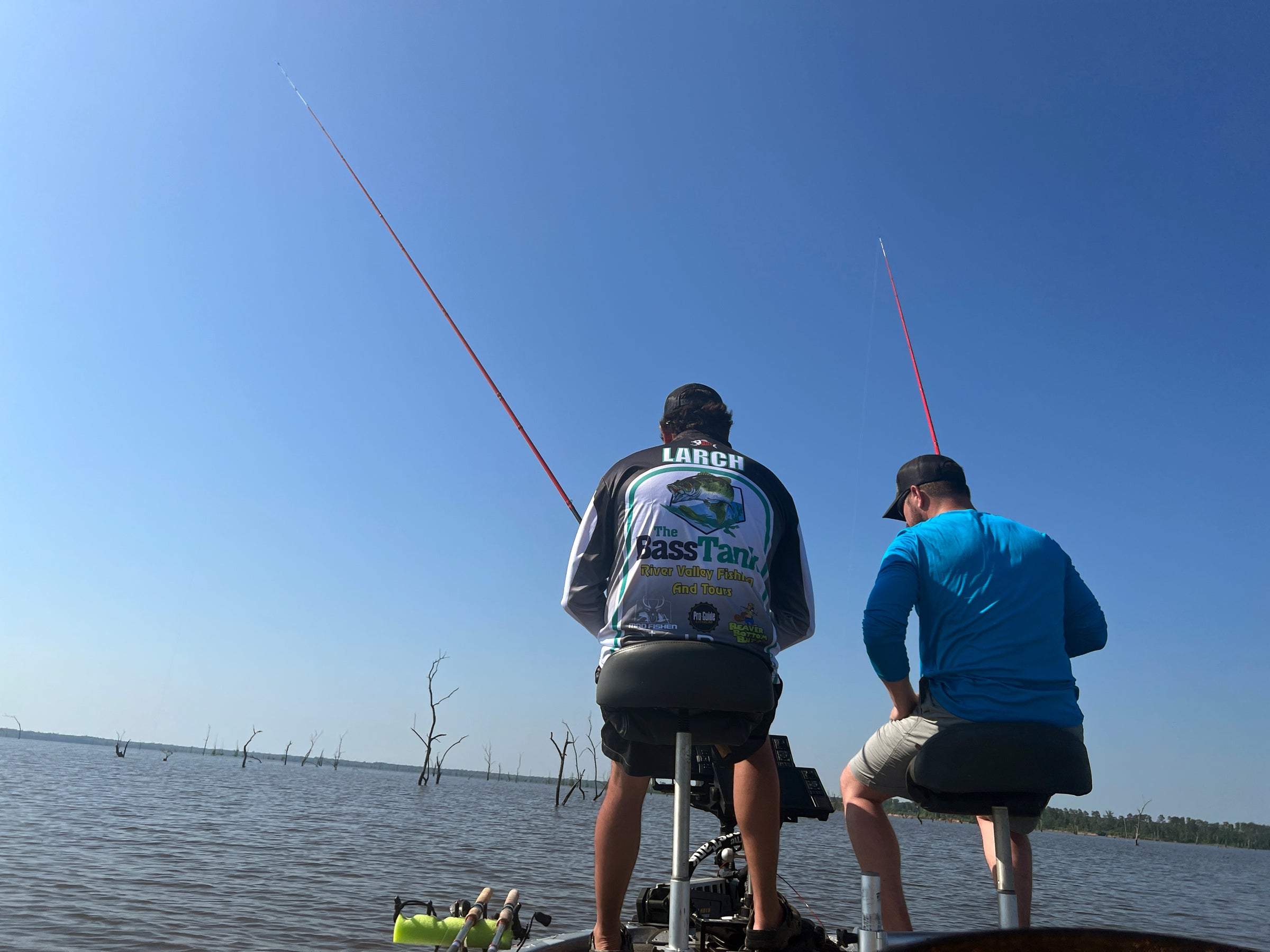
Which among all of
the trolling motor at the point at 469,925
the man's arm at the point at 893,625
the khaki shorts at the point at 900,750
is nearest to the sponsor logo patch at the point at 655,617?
the man's arm at the point at 893,625

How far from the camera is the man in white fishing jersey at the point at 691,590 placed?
2002 millimetres

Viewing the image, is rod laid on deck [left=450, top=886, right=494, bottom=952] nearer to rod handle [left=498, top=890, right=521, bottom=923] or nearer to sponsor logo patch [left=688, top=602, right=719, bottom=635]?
rod handle [left=498, top=890, right=521, bottom=923]

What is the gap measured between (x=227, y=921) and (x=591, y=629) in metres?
6.54

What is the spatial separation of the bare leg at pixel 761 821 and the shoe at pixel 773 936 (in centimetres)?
2

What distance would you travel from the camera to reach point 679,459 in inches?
88.2

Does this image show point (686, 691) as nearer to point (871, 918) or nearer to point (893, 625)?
point (871, 918)

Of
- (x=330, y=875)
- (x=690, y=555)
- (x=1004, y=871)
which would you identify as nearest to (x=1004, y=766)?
(x=1004, y=871)

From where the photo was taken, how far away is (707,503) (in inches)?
82.6

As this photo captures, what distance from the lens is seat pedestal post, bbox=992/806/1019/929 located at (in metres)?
1.92

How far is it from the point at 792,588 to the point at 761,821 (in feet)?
2.44

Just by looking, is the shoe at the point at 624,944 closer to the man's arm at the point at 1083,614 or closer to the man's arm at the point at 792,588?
the man's arm at the point at 792,588

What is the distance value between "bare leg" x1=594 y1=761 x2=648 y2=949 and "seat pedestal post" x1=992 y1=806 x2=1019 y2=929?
98 cm

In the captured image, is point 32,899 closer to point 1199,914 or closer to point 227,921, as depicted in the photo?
point 227,921

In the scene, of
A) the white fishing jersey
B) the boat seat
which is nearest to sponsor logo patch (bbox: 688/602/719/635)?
the white fishing jersey
